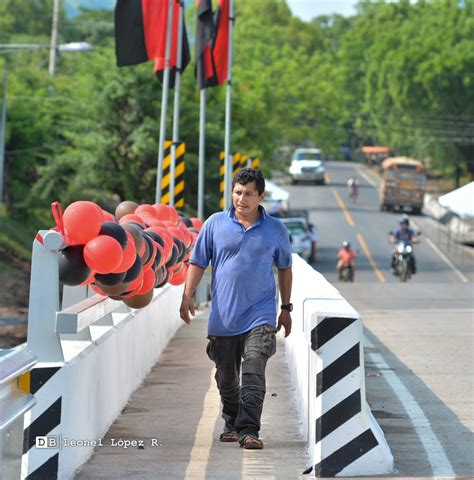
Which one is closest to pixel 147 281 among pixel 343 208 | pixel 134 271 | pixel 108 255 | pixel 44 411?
pixel 134 271

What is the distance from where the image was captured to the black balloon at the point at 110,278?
9.40 m

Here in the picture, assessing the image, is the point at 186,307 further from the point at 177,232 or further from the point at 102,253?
the point at 177,232

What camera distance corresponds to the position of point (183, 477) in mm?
8570

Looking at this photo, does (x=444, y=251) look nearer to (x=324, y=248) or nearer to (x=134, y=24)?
(x=324, y=248)

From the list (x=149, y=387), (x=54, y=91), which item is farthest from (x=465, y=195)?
(x=54, y=91)

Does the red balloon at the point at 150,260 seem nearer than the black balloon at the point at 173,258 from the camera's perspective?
Yes

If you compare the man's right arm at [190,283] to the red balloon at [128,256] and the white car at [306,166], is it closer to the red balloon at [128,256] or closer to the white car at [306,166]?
the red balloon at [128,256]

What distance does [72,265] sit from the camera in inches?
349

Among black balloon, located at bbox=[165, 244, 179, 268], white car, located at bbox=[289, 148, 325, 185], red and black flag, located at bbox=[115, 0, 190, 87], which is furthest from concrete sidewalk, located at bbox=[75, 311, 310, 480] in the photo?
white car, located at bbox=[289, 148, 325, 185]

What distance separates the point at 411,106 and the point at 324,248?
136ft

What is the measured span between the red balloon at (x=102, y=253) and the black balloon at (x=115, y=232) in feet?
0.26

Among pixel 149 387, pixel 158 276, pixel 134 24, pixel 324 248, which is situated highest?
pixel 134 24

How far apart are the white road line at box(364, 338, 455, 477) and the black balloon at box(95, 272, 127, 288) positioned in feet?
7.27

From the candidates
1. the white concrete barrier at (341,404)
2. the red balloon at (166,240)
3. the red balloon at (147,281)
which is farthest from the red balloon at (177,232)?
the white concrete barrier at (341,404)
